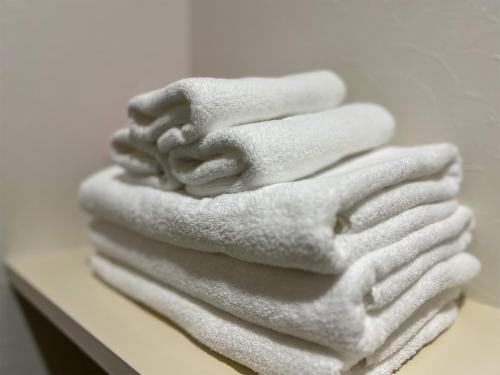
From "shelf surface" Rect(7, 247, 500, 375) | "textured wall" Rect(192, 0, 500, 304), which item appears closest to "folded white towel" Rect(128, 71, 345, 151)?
"textured wall" Rect(192, 0, 500, 304)

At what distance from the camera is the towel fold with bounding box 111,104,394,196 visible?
53cm

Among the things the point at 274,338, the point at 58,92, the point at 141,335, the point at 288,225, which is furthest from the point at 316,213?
the point at 58,92

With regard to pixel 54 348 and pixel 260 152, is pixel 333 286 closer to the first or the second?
pixel 260 152

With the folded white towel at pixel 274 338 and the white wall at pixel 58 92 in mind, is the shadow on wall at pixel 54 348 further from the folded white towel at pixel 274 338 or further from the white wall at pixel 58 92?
the folded white towel at pixel 274 338

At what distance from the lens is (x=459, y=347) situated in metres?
0.59

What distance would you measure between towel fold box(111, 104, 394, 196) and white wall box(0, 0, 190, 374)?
223 millimetres

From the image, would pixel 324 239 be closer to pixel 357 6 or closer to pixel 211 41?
pixel 357 6

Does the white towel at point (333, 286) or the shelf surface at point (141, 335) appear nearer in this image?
the white towel at point (333, 286)

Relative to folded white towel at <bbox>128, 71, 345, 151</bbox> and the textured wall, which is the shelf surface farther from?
folded white towel at <bbox>128, 71, 345, 151</bbox>

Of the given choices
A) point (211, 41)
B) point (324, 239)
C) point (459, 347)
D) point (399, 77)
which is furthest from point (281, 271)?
point (211, 41)

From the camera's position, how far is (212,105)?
0.55 metres

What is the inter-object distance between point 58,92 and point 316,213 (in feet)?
1.99

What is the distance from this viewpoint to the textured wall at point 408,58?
65 cm

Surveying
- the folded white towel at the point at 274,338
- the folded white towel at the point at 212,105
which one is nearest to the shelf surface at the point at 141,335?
the folded white towel at the point at 274,338
